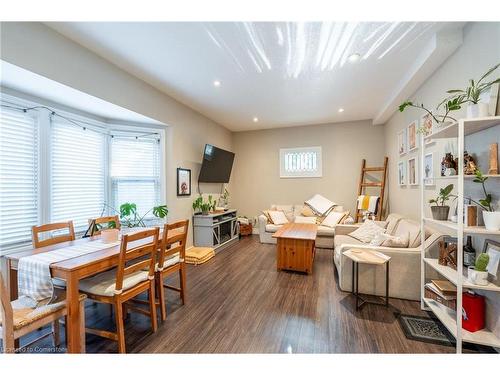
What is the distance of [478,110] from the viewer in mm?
1552

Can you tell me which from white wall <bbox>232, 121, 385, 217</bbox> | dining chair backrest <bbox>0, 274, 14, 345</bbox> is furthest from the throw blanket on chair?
dining chair backrest <bbox>0, 274, 14, 345</bbox>

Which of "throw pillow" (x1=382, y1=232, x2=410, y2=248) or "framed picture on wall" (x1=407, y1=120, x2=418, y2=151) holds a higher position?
"framed picture on wall" (x1=407, y1=120, x2=418, y2=151)

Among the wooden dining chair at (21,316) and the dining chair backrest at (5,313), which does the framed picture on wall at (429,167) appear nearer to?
the wooden dining chair at (21,316)

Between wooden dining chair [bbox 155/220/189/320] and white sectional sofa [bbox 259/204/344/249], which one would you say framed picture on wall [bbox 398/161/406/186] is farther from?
wooden dining chair [bbox 155/220/189/320]

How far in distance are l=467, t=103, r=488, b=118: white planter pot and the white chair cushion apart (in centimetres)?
292

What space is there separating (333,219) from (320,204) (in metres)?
0.57

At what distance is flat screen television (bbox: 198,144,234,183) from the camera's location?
443 centimetres

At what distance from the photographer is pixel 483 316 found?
1.64m

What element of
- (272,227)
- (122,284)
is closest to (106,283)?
(122,284)

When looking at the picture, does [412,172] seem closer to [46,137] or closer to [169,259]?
[169,259]

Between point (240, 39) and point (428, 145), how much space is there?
8.61 ft

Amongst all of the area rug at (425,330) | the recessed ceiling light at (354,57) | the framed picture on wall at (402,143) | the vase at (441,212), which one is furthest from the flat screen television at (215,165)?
the area rug at (425,330)

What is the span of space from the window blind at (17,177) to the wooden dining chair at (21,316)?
117cm
